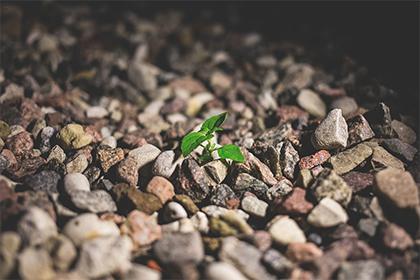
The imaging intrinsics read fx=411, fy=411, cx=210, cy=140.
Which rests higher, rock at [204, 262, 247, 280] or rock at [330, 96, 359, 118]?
rock at [330, 96, 359, 118]

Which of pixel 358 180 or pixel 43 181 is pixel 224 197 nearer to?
pixel 358 180

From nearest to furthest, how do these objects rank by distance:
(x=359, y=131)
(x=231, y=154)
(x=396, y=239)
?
1. (x=396, y=239)
2. (x=231, y=154)
3. (x=359, y=131)

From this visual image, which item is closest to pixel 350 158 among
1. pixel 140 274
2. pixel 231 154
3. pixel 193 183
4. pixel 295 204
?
pixel 295 204

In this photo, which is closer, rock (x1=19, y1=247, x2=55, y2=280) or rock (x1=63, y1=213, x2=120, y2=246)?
Result: rock (x1=19, y1=247, x2=55, y2=280)

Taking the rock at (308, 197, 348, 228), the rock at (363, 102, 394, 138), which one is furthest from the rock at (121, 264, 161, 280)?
the rock at (363, 102, 394, 138)

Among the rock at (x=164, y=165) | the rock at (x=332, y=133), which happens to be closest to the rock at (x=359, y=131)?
the rock at (x=332, y=133)

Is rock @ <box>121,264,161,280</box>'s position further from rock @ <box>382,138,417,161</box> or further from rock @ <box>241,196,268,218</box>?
rock @ <box>382,138,417,161</box>
